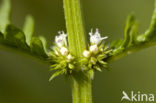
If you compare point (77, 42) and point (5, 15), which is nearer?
point (77, 42)

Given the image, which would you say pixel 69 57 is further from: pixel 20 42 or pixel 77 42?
pixel 20 42

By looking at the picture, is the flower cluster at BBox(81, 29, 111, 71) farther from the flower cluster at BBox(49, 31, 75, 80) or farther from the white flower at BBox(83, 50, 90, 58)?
the flower cluster at BBox(49, 31, 75, 80)

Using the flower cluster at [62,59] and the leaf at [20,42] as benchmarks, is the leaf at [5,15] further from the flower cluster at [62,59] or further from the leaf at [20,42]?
the flower cluster at [62,59]

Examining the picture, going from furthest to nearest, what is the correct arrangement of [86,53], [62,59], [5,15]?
[5,15] < [62,59] < [86,53]

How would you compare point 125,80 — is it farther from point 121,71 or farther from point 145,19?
point 145,19

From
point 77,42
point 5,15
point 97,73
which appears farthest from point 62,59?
point 97,73

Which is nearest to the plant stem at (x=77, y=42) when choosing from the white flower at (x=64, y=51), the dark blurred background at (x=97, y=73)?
the white flower at (x=64, y=51)

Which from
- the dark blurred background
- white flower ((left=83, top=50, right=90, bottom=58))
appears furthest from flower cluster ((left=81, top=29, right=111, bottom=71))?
the dark blurred background
